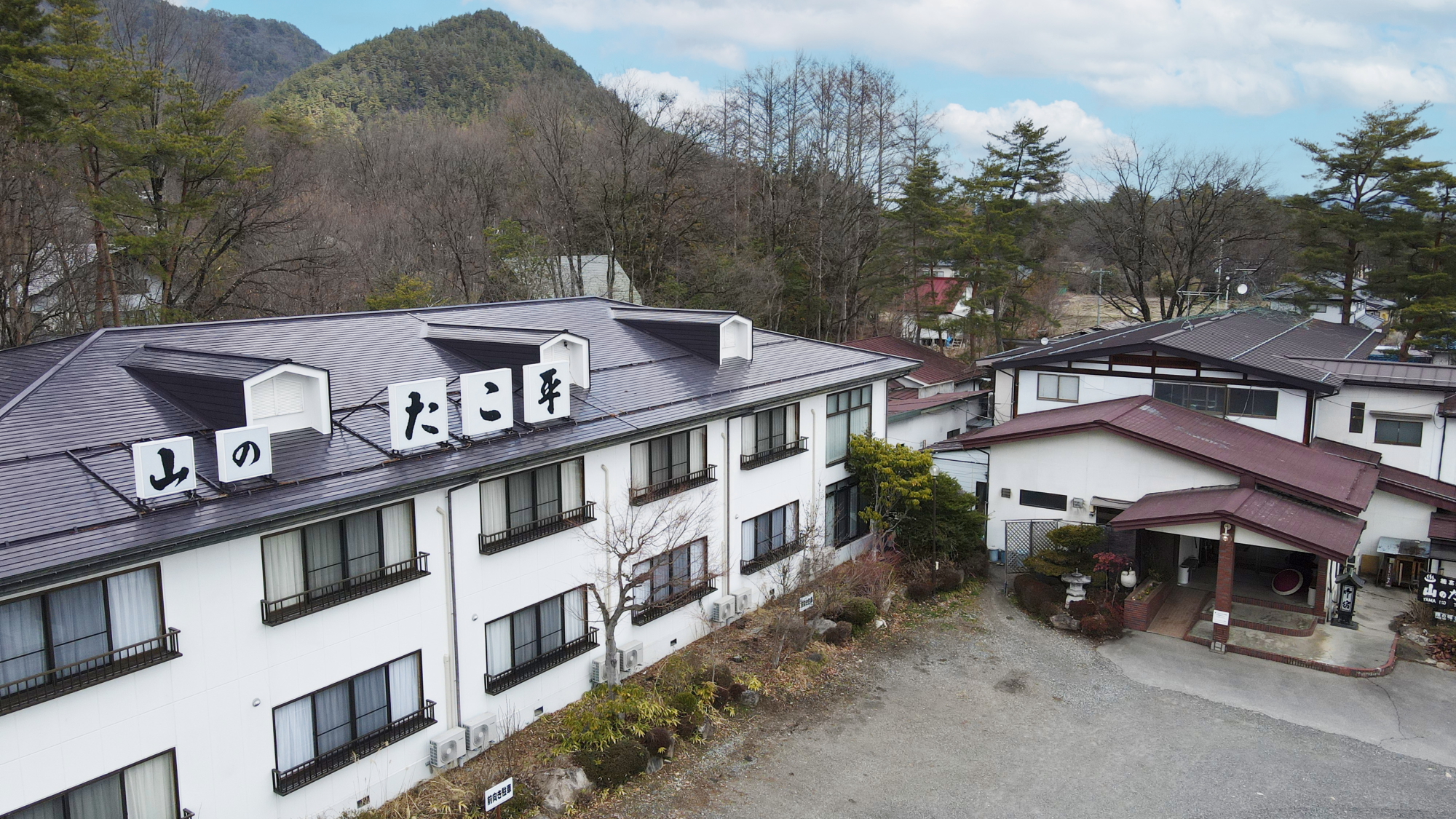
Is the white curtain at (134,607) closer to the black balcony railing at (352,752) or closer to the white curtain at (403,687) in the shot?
the black balcony railing at (352,752)

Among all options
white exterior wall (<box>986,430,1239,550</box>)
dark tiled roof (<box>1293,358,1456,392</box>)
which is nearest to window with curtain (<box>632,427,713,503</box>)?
white exterior wall (<box>986,430,1239,550</box>)

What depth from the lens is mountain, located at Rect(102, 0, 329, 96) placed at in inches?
1204

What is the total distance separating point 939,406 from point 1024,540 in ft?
32.9

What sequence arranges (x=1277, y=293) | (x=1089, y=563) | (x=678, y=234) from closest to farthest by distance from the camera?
(x=1089, y=563)
(x=678, y=234)
(x=1277, y=293)

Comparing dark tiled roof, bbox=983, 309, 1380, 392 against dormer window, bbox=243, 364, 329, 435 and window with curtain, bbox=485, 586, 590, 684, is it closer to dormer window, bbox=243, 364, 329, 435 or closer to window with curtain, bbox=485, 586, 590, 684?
window with curtain, bbox=485, 586, 590, 684

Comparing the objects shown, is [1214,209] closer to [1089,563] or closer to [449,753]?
[1089,563]

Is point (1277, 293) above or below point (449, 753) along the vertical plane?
above

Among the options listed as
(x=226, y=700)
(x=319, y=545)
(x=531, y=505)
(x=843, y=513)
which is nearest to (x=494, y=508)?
(x=531, y=505)

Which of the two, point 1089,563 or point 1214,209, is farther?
point 1214,209

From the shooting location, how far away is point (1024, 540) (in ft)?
69.8

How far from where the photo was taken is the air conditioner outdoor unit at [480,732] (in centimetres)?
1278

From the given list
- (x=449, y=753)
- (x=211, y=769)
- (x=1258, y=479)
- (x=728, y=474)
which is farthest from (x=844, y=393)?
(x=211, y=769)

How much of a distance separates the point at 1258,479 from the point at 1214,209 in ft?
100

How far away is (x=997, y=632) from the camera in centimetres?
1855
